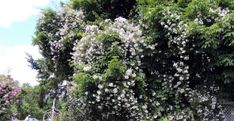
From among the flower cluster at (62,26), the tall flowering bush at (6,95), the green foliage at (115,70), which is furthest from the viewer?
the tall flowering bush at (6,95)

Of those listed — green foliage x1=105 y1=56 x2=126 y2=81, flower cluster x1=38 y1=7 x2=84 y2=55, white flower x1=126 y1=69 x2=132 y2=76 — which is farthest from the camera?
flower cluster x1=38 y1=7 x2=84 y2=55

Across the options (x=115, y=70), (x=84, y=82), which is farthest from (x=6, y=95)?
(x=115, y=70)

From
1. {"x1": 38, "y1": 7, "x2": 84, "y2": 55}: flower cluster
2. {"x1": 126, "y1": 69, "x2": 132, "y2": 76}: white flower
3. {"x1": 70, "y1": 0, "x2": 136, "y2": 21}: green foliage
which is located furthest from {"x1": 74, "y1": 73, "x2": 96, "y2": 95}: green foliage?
{"x1": 70, "y1": 0, "x2": 136, "y2": 21}: green foliage

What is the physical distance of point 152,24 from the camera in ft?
29.8

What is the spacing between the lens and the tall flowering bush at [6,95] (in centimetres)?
1326

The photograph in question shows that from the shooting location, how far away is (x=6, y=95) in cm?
1354

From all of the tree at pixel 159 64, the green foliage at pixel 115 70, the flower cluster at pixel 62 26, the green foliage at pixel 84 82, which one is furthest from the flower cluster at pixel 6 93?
the green foliage at pixel 115 70

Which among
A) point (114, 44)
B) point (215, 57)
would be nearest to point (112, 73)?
point (114, 44)

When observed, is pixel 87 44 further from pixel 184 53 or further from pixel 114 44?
pixel 184 53

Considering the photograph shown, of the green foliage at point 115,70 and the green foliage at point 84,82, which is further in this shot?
the green foliage at point 84,82

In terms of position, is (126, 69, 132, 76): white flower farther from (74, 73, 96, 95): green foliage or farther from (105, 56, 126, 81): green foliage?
(74, 73, 96, 95): green foliage

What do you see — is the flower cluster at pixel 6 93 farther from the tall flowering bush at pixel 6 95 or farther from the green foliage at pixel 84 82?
the green foliage at pixel 84 82

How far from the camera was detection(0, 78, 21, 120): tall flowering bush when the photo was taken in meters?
13.3

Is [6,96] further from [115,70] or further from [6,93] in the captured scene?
[115,70]
